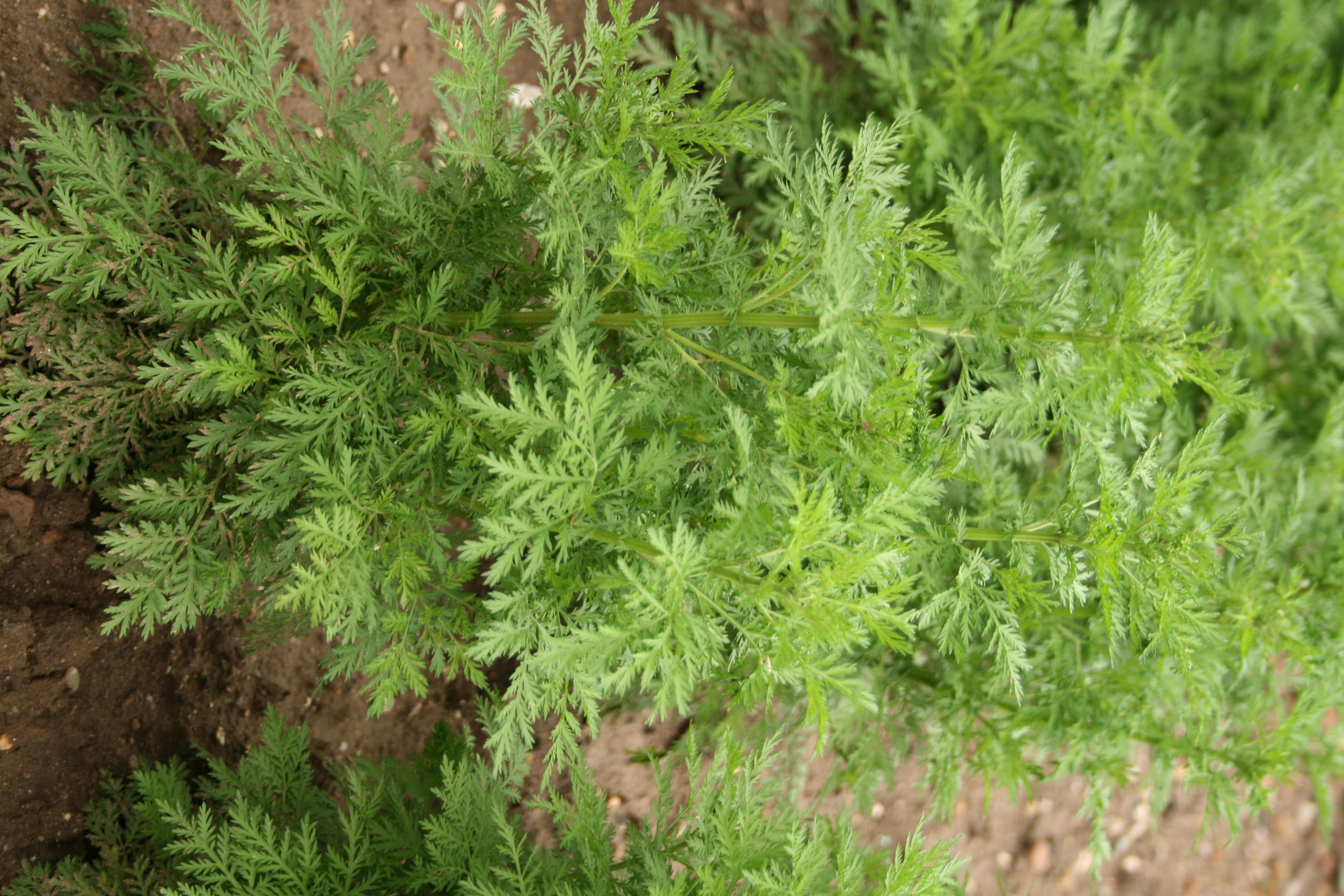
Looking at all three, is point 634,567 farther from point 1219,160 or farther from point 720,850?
point 1219,160

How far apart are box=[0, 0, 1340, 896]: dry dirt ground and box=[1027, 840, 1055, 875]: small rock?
41 cm

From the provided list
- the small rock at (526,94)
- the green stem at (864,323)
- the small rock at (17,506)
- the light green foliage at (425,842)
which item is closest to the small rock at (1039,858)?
the light green foliage at (425,842)

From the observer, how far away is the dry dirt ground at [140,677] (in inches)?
66.0

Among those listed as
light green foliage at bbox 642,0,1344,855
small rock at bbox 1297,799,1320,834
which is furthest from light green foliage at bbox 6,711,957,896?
small rock at bbox 1297,799,1320,834

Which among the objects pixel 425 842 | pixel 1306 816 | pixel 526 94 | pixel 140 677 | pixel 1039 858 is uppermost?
pixel 526 94

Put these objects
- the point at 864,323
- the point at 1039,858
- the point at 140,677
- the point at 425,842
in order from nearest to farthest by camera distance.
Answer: the point at 864,323, the point at 425,842, the point at 140,677, the point at 1039,858

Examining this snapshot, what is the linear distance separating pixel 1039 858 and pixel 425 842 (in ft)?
7.34

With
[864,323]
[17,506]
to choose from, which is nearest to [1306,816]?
[864,323]

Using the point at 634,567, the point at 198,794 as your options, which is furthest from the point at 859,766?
the point at 198,794

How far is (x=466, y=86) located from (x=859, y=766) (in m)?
1.86

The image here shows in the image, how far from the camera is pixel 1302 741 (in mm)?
2182

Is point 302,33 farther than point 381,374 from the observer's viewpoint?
Yes

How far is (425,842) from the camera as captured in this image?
1.54 m

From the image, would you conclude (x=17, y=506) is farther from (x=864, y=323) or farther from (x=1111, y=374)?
(x=1111, y=374)
